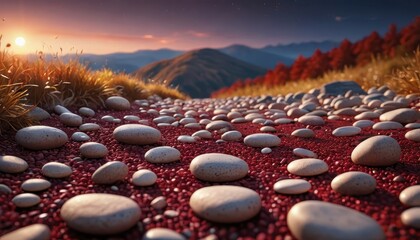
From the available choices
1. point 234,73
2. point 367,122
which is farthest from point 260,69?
point 367,122

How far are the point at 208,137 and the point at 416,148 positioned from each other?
189 centimetres

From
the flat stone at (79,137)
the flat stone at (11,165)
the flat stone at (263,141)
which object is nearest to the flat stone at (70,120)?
the flat stone at (79,137)

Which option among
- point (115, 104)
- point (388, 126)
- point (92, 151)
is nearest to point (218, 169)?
point (92, 151)

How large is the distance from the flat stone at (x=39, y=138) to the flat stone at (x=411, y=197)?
99.1 inches

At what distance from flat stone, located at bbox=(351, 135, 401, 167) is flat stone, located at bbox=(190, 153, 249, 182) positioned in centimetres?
91

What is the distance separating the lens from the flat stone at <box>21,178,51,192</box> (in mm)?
1997

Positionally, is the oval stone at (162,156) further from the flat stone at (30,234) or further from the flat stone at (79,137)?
the flat stone at (30,234)

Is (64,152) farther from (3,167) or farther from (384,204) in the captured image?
(384,204)

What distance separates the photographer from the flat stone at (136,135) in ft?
9.91

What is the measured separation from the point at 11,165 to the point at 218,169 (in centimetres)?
138

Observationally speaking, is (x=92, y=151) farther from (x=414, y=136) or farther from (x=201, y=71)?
(x=201, y=71)

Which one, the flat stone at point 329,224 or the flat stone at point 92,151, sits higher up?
the flat stone at point 329,224

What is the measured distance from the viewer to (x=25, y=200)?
183 centimetres

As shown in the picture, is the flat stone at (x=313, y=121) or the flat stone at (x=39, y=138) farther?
the flat stone at (x=313, y=121)
